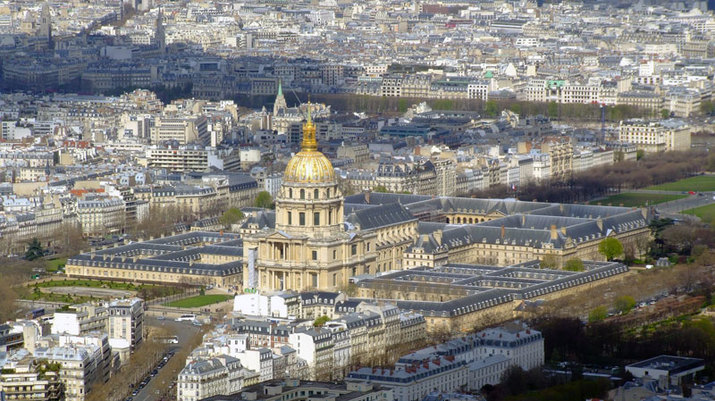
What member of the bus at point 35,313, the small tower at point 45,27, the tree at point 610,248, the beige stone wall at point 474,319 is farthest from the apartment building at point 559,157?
the small tower at point 45,27

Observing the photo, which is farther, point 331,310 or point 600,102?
point 600,102

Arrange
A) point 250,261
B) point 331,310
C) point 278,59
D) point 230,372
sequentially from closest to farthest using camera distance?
1. point 230,372
2. point 331,310
3. point 250,261
4. point 278,59

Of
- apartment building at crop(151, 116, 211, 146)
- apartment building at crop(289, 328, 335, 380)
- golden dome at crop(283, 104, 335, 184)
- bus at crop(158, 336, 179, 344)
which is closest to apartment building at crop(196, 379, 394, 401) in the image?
apartment building at crop(289, 328, 335, 380)

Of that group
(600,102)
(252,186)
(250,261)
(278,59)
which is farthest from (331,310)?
(278,59)

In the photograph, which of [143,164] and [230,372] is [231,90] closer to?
[143,164]

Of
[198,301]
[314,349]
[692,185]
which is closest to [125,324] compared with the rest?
[314,349]

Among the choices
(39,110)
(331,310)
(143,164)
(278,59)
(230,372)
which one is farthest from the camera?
(278,59)

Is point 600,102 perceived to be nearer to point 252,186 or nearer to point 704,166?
point 704,166
